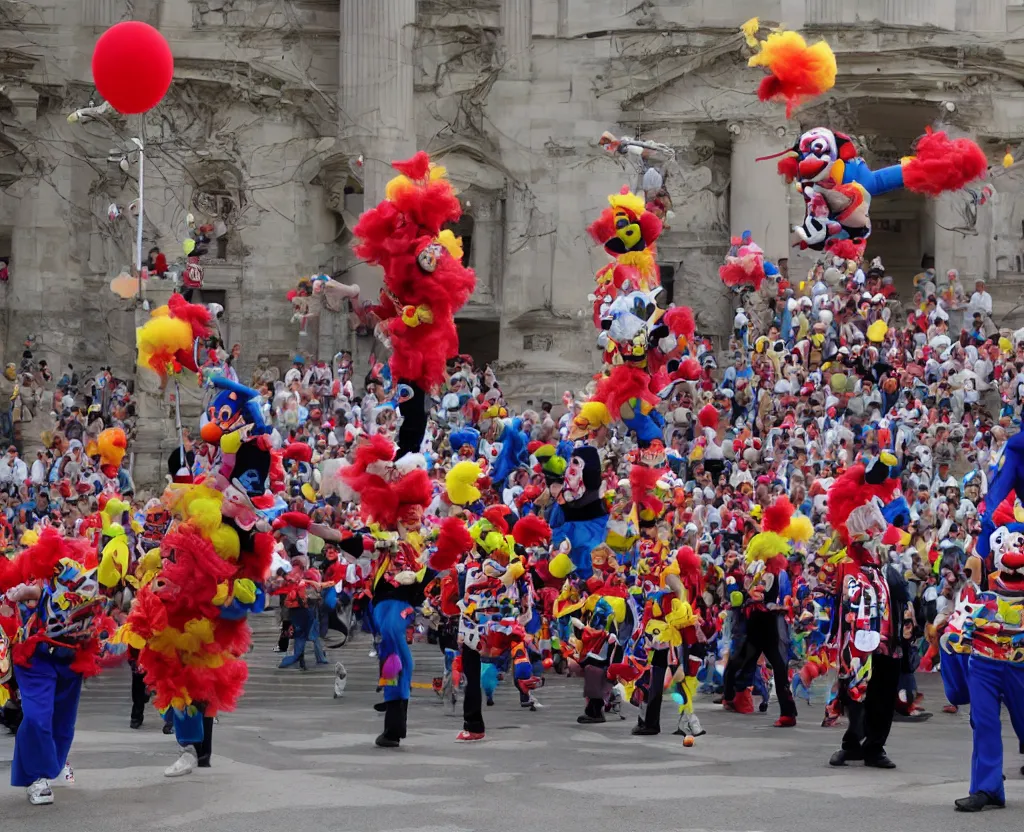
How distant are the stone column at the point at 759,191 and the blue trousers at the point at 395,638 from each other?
75.1 feet

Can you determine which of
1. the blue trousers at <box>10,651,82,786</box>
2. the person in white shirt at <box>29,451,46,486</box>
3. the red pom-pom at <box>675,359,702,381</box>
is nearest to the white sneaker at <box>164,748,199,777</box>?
the blue trousers at <box>10,651,82,786</box>

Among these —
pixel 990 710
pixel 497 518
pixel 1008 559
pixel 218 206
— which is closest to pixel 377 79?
pixel 218 206

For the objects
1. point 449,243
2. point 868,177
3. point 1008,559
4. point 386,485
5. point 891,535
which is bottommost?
point 1008,559

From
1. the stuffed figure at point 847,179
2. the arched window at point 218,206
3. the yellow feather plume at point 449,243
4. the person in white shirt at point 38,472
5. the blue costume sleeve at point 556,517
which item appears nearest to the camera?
the stuffed figure at point 847,179

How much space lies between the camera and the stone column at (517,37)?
3688 cm

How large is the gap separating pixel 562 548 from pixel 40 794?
20.3 feet

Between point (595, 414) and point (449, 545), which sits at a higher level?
point (595, 414)

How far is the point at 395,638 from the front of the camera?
13719mm

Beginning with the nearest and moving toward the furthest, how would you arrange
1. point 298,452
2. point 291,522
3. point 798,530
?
1. point 291,522
2. point 298,452
3. point 798,530

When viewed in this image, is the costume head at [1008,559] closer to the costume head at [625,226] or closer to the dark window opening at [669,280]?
the costume head at [625,226]

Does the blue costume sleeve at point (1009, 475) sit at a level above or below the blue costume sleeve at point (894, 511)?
above

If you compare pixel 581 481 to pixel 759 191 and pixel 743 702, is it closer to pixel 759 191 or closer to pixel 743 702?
pixel 743 702

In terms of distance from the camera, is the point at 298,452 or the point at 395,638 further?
the point at 395,638

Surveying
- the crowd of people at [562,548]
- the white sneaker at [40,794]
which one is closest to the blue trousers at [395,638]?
the crowd of people at [562,548]
